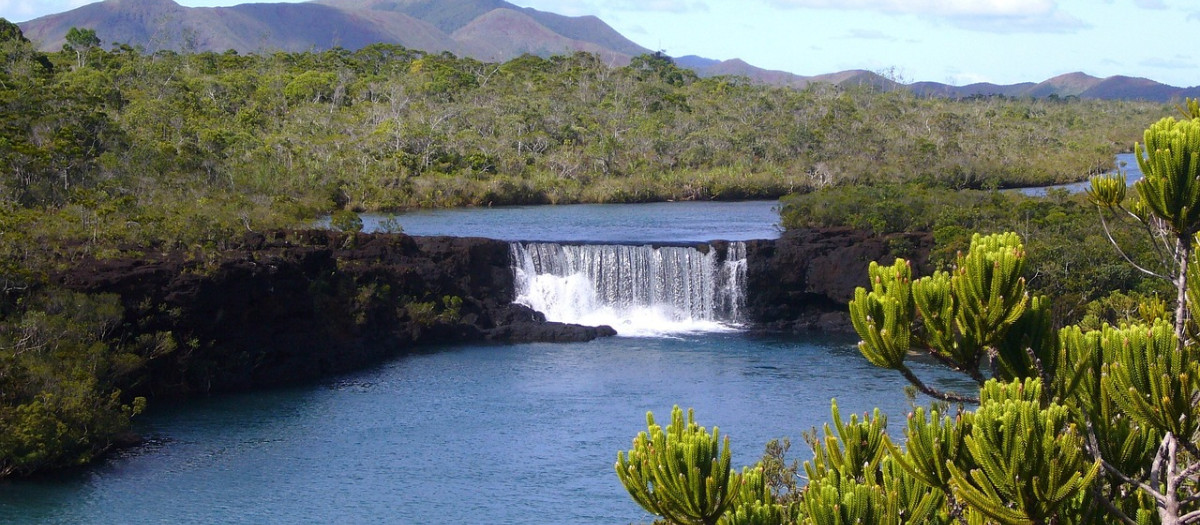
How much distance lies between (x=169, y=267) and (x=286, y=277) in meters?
2.47

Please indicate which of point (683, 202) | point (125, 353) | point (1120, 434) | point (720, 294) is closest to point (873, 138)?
point (683, 202)

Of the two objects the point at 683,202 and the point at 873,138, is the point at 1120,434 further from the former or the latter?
the point at 873,138

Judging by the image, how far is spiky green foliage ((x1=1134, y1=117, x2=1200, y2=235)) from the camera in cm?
546

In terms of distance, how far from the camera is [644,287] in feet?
97.5

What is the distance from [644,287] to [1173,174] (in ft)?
79.4

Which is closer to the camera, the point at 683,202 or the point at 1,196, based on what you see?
the point at 1,196

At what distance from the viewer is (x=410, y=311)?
27.1m

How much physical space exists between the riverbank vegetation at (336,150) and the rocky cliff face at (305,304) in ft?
2.41

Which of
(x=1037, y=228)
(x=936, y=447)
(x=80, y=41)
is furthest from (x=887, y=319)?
(x=80, y=41)

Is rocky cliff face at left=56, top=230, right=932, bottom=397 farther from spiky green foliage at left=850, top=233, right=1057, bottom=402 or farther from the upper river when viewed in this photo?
spiky green foliage at left=850, top=233, right=1057, bottom=402

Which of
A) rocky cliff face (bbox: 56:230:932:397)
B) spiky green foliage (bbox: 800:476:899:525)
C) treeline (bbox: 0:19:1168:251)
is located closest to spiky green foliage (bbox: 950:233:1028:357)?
spiky green foliage (bbox: 800:476:899:525)

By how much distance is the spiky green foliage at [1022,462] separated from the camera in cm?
474

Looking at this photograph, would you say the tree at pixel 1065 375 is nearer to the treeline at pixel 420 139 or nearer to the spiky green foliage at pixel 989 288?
the spiky green foliage at pixel 989 288

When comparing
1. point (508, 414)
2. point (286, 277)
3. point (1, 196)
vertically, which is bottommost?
point (508, 414)
